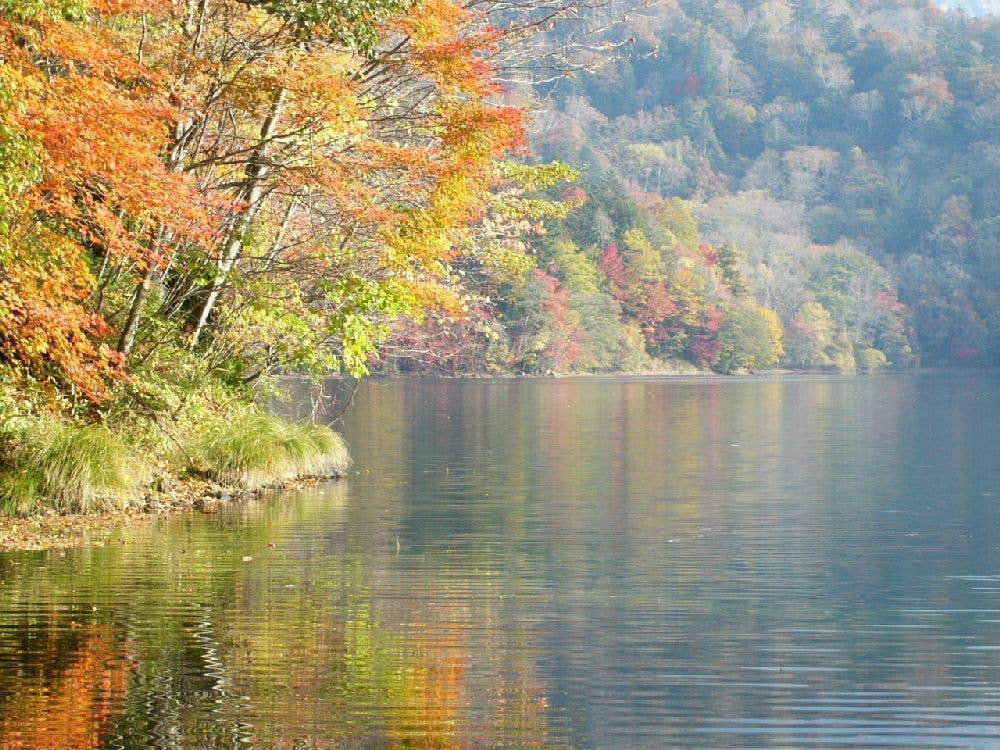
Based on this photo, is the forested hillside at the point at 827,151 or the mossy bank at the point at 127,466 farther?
the forested hillside at the point at 827,151

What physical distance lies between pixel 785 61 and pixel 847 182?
2541cm

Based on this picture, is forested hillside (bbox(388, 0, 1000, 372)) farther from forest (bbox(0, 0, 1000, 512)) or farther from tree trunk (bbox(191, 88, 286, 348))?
tree trunk (bbox(191, 88, 286, 348))

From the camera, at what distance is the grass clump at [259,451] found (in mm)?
21547

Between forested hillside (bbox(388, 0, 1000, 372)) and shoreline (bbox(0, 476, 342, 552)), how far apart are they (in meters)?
58.9

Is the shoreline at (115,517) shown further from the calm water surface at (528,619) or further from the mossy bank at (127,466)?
the calm water surface at (528,619)

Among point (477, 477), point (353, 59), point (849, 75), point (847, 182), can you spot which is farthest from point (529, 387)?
point (849, 75)

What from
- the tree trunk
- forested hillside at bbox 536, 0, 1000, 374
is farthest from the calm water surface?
forested hillside at bbox 536, 0, 1000, 374

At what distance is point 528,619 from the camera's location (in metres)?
11.7

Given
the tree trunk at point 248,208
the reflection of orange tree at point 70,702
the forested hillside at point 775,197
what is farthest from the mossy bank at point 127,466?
the forested hillside at point 775,197

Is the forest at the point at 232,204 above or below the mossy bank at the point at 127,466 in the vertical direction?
above

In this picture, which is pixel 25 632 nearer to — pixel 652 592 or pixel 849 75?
pixel 652 592

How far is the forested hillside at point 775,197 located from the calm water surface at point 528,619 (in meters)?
60.4

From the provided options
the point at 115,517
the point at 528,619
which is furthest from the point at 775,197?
the point at 528,619

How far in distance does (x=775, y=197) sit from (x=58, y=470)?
144 meters
